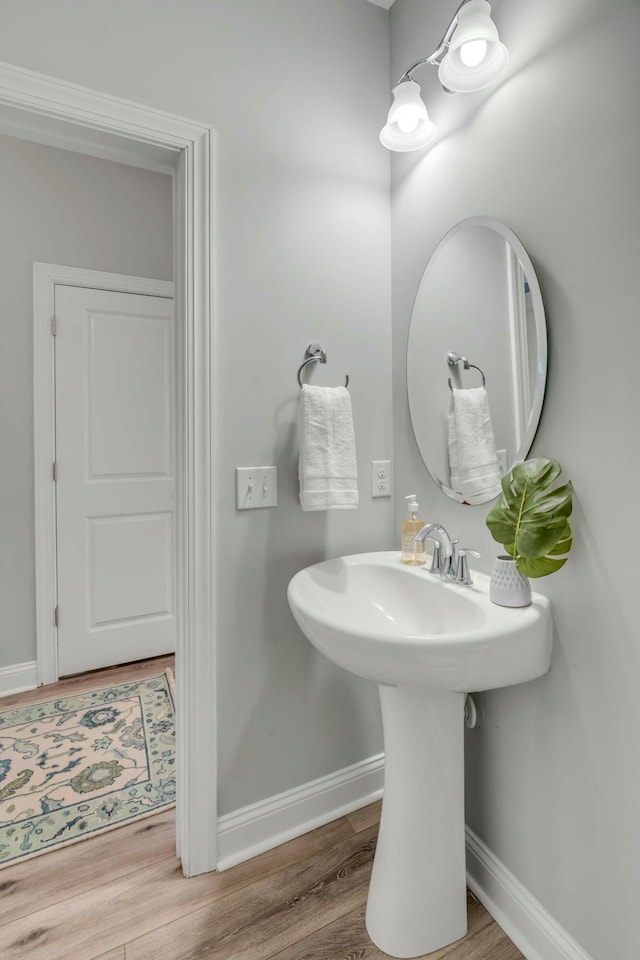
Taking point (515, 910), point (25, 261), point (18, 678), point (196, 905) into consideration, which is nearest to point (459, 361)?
point (515, 910)

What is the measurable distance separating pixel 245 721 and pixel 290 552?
489mm

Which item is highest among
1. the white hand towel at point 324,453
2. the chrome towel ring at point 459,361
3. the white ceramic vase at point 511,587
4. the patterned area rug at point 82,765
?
the chrome towel ring at point 459,361

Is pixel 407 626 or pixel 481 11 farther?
pixel 407 626

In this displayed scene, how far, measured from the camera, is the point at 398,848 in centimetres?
115

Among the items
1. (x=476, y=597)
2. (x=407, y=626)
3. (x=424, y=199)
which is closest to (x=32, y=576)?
(x=407, y=626)

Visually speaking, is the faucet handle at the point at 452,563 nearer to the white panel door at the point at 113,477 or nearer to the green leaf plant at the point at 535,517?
the green leaf plant at the point at 535,517

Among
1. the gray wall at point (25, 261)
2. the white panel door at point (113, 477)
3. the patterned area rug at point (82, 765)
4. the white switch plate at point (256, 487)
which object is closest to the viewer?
the white switch plate at point (256, 487)

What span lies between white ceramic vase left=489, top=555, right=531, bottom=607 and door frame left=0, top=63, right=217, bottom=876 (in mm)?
724

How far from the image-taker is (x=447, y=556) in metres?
1.28

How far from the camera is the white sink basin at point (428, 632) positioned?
93 cm

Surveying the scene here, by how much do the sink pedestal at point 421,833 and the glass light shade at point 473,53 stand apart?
4.51 feet

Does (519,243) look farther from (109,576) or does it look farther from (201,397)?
(109,576)

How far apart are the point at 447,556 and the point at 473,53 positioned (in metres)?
1.14

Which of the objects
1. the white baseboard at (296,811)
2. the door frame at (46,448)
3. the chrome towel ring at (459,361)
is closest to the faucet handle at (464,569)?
the chrome towel ring at (459,361)
